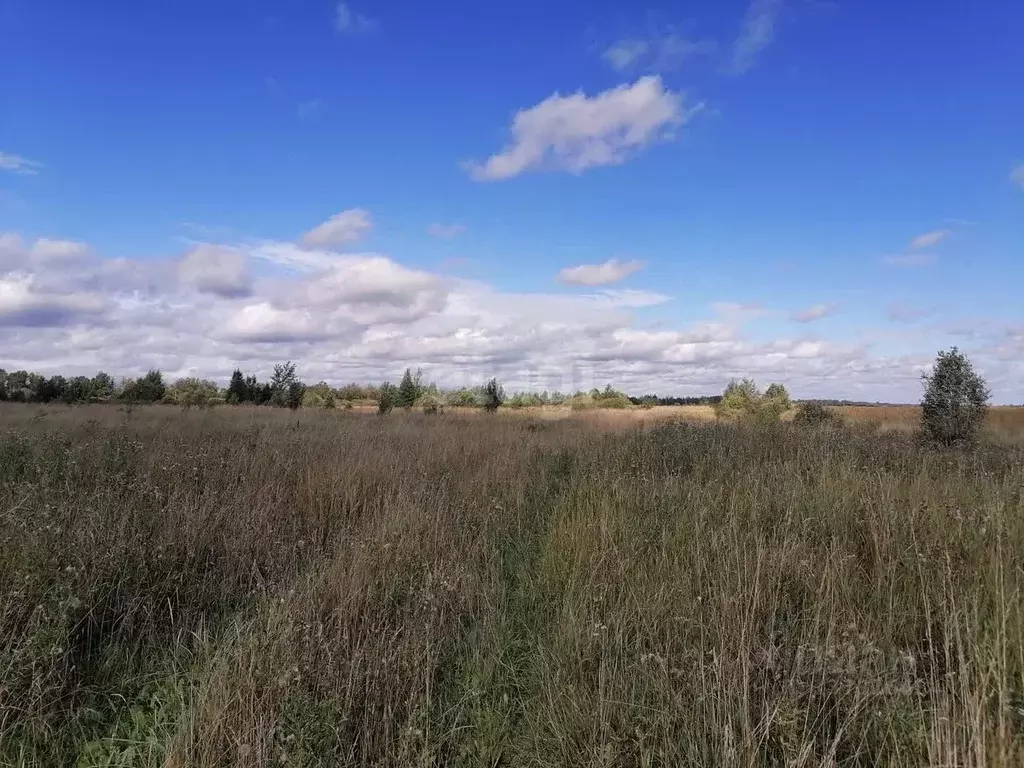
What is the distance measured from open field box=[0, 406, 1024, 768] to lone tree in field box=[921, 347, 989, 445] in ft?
29.5

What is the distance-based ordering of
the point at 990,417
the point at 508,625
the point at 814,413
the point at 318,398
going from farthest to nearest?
the point at 318,398 < the point at 990,417 < the point at 814,413 < the point at 508,625

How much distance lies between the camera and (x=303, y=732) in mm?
2262

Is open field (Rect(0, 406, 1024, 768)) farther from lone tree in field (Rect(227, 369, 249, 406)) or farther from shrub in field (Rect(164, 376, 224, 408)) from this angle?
lone tree in field (Rect(227, 369, 249, 406))

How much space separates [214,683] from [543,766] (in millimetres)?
1588

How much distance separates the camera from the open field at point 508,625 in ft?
7.35

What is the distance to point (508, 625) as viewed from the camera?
3.78 metres

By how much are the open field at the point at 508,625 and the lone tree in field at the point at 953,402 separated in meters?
9.00

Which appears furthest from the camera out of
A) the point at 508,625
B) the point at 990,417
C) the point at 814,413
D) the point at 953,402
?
the point at 990,417

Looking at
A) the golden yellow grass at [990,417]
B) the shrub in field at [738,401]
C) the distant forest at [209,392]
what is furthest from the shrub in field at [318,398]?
the golden yellow grass at [990,417]

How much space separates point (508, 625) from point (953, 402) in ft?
49.5

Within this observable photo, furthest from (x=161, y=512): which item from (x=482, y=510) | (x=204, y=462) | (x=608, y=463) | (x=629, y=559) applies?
(x=608, y=463)

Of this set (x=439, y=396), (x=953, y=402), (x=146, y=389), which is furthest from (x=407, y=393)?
(x=953, y=402)

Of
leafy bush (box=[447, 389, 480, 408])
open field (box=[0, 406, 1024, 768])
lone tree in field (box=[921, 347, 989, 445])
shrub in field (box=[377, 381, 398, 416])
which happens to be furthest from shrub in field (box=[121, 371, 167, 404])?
lone tree in field (box=[921, 347, 989, 445])

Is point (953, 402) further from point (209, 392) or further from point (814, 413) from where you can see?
point (209, 392)
